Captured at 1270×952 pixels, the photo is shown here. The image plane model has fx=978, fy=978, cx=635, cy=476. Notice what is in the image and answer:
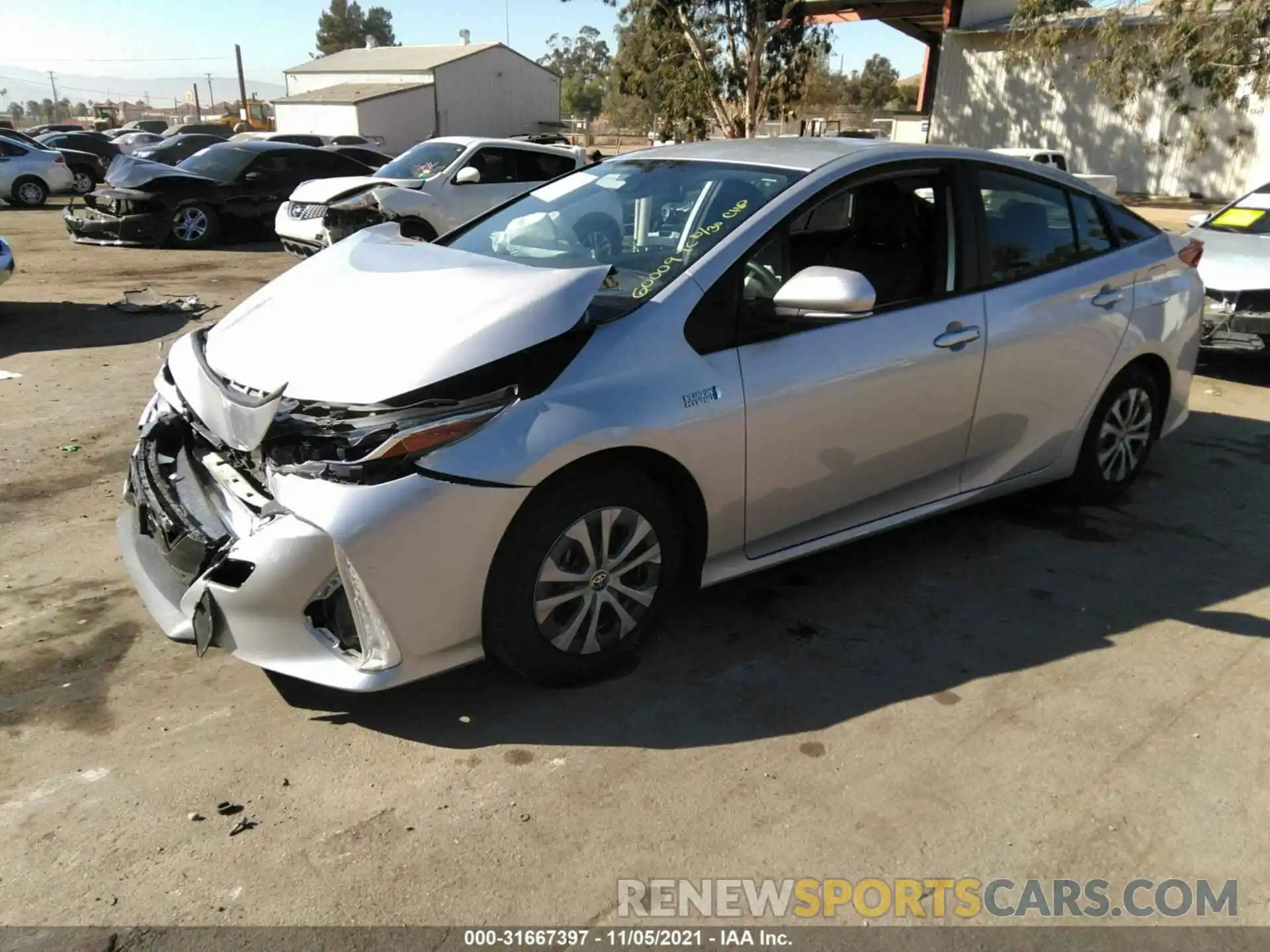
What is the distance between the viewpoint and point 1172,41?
50.5 ft

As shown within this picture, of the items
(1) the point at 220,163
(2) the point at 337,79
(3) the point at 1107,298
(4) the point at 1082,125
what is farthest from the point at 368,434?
(2) the point at 337,79

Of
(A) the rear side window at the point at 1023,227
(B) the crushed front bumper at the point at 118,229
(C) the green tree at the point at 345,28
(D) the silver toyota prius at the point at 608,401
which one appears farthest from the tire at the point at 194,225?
(C) the green tree at the point at 345,28

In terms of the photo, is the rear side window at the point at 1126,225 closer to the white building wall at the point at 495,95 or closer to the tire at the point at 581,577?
the tire at the point at 581,577

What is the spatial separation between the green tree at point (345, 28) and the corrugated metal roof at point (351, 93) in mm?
61516

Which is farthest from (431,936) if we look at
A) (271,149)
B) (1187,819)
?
(271,149)

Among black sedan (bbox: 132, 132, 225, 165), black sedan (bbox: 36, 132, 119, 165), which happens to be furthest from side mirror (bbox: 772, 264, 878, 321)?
black sedan (bbox: 36, 132, 119, 165)

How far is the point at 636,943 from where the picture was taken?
235cm

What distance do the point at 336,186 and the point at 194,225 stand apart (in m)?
2.91

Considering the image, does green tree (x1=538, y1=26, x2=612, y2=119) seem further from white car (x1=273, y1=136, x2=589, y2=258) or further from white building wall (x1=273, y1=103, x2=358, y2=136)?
white car (x1=273, y1=136, x2=589, y2=258)

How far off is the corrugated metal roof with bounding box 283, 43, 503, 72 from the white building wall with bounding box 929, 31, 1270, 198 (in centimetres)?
3185

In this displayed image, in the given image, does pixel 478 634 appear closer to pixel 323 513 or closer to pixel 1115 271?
pixel 323 513

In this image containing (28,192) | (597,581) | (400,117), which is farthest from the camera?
(400,117)

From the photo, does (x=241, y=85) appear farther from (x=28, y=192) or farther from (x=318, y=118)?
(x=28, y=192)

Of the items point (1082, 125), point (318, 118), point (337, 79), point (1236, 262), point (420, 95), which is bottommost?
point (1236, 262)
